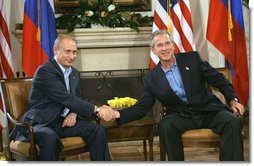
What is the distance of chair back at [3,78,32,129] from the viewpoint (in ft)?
9.80

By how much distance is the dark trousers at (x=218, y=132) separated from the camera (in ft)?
8.77

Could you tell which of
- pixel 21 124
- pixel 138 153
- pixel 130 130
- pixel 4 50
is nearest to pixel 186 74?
pixel 130 130

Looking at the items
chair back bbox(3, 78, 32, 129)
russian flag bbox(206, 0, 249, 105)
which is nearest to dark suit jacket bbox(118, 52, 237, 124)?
chair back bbox(3, 78, 32, 129)

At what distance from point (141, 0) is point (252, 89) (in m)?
3.40

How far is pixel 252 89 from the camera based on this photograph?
52.4 inches

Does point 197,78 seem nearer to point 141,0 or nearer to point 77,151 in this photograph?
point 77,151

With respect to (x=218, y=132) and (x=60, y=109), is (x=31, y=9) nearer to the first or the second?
(x=60, y=109)

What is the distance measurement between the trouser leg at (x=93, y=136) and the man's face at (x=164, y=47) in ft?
2.16

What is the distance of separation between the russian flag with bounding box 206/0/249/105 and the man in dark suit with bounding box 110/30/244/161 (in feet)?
4.09

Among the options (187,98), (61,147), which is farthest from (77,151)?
(187,98)

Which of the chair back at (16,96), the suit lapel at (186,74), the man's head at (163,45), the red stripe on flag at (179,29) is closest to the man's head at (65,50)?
the chair back at (16,96)

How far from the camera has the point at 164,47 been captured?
2820 mm

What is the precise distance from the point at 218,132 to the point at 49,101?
3.85ft

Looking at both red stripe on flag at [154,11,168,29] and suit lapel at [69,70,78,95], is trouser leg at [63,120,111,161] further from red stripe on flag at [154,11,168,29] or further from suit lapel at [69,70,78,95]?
red stripe on flag at [154,11,168,29]
